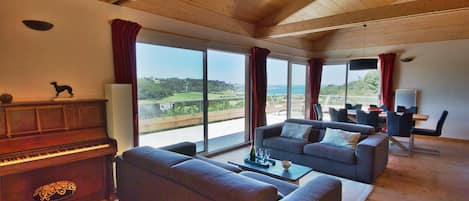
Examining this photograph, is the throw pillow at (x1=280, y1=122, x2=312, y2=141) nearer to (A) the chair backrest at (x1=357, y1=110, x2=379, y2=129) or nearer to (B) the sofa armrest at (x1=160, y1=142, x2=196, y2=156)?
(A) the chair backrest at (x1=357, y1=110, x2=379, y2=129)

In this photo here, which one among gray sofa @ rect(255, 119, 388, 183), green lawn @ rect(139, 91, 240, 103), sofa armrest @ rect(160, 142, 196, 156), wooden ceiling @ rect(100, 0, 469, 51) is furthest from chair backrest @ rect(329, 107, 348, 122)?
sofa armrest @ rect(160, 142, 196, 156)

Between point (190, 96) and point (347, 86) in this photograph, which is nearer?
point (190, 96)

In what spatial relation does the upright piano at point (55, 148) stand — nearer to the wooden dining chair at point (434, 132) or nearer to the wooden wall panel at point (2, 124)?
the wooden wall panel at point (2, 124)

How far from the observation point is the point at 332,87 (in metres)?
7.98

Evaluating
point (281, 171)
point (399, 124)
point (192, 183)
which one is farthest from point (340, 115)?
point (192, 183)

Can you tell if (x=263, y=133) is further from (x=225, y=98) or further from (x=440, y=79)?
(x=440, y=79)

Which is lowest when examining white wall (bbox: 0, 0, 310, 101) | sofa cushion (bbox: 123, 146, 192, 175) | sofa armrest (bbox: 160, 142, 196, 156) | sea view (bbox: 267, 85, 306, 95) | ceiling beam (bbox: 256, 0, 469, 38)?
sofa armrest (bbox: 160, 142, 196, 156)

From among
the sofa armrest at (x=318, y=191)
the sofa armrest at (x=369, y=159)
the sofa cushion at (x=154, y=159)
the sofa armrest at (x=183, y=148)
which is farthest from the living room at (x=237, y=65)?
the sofa armrest at (x=318, y=191)

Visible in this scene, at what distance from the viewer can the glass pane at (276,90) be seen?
640 cm

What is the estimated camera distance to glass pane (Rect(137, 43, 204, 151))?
153 inches

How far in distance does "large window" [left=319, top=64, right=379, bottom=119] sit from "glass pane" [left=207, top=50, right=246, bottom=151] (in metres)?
3.47

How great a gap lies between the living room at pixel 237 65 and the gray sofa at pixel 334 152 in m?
0.13

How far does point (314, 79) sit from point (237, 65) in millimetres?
3259

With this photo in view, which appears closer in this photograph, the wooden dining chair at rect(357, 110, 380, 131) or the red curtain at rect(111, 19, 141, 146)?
the red curtain at rect(111, 19, 141, 146)
